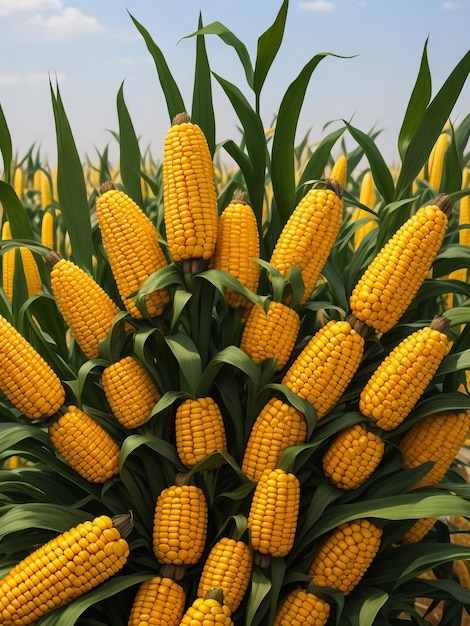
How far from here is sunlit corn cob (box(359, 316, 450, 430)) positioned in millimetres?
1284

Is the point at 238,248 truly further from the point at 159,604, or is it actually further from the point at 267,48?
the point at 159,604

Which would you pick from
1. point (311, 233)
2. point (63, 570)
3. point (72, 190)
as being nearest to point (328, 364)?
point (311, 233)

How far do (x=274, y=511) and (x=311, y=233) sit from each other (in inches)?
18.9

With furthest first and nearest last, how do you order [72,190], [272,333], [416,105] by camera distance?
[72,190] → [416,105] → [272,333]

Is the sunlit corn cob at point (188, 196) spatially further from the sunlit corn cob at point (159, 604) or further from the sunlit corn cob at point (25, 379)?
the sunlit corn cob at point (159, 604)

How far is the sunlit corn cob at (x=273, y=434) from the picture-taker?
1321mm

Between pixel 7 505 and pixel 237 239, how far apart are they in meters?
0.64

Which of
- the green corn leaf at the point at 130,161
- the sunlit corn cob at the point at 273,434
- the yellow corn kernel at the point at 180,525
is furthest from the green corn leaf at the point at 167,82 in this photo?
the yellow corn kernel at the point at 180,525

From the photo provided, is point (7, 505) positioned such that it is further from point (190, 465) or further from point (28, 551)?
point (190, 465)

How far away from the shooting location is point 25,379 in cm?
134

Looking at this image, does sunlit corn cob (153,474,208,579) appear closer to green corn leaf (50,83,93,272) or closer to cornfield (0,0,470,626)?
cornfield (0,0,470,626)

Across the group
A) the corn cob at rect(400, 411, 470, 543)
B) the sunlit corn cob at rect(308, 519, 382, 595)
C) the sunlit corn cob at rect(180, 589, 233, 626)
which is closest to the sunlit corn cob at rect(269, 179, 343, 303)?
the corn cob at rect(400, 411, 470, 543)

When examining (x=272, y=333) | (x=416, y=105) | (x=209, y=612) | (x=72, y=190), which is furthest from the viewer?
(x=72, y=190)

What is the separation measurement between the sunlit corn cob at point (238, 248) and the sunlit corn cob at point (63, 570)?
470mm
